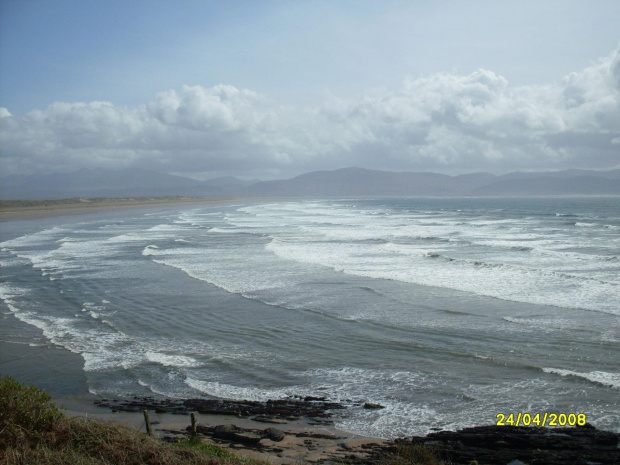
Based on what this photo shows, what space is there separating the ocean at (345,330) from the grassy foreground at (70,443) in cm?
314

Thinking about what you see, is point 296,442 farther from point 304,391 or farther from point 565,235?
point 565,235

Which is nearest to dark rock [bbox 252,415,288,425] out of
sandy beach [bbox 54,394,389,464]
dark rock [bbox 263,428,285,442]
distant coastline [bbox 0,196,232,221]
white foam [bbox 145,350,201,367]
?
sandy beach [bbox 54,394,389,464]

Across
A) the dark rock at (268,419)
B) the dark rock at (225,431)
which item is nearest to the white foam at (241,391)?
the dark rock at (268,419)

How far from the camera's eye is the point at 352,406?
8.96 meters

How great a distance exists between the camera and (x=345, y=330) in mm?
13727

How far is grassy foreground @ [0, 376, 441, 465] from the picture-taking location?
18.0ft

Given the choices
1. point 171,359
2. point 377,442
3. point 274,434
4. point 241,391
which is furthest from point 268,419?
point 171,359

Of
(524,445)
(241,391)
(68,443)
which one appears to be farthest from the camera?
(241,391)

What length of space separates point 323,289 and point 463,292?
4.87m

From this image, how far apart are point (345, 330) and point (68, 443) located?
8679 mm

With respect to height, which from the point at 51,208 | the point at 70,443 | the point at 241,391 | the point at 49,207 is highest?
the point at 49,207

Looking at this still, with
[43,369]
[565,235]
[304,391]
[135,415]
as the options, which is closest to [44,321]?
[43,369]

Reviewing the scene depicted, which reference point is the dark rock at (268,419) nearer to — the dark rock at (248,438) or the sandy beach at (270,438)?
the sandy beach at (270,438)

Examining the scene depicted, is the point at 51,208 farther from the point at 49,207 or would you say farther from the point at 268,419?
the point at 268,419
